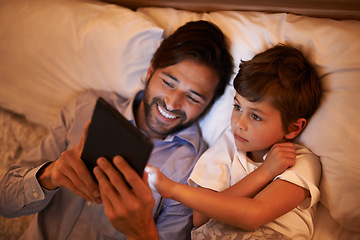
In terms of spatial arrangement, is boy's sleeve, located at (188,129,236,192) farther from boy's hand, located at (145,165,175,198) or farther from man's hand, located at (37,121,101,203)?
man's hand, located at (37,121,101,203)

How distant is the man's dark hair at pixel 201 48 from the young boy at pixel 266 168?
17cm

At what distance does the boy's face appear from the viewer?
1.11 metres

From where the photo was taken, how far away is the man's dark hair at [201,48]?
132 centimetres

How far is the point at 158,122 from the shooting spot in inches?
54.9

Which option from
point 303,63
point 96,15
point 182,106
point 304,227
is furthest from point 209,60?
point 304,227

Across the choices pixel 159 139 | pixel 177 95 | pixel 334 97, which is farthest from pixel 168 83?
pixel 334 97

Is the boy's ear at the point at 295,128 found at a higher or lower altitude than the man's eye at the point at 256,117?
lower

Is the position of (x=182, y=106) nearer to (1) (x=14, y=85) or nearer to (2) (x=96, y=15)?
(2) (x=96, y=15)

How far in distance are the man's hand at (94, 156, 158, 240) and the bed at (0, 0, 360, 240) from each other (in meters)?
0.66

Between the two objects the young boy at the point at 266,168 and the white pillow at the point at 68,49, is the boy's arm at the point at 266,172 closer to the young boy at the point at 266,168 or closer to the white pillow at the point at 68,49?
the young boy at the point at 266,168

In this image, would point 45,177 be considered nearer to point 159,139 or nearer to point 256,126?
point 159,139

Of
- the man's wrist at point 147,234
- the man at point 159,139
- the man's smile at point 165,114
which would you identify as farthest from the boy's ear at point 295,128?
the man's wrist at point 147,234

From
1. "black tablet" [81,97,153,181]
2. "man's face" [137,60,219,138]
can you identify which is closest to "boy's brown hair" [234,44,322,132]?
"man's face" [137,60,219,138]

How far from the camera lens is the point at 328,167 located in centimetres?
113
